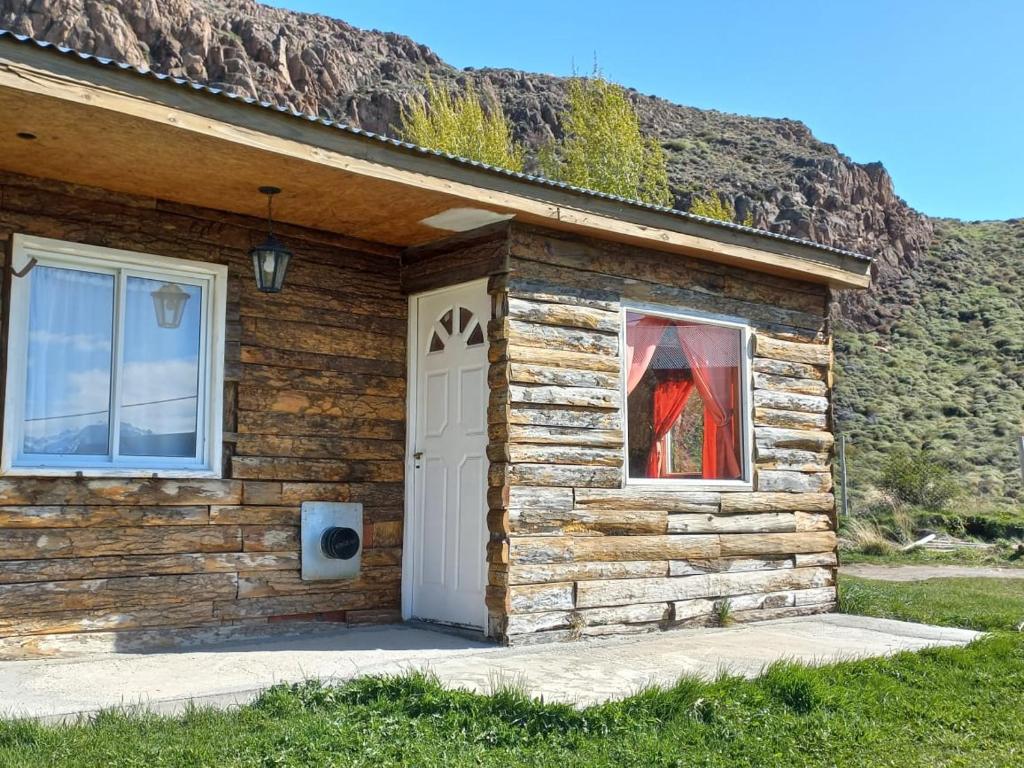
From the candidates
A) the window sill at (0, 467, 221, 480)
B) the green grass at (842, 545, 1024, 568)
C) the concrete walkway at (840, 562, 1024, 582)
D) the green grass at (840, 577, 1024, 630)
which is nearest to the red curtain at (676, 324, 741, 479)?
the green grass at (840, 577, 1024, 630)

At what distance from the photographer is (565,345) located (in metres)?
7.86

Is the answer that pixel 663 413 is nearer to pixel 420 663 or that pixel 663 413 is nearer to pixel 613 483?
pixel 613 483

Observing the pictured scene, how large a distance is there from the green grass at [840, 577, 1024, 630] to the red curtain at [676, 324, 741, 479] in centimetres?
188

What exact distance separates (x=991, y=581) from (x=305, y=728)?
33.9 ft

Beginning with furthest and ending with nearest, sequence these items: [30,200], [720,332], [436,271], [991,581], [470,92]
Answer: [470,92] → [991,581] → [720,332] → [436,271] → [30,200]

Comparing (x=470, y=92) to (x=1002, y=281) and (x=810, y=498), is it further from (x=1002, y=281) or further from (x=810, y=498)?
(x=1002, y=281)

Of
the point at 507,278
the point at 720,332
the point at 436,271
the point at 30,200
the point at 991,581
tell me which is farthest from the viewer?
the point at 991,581

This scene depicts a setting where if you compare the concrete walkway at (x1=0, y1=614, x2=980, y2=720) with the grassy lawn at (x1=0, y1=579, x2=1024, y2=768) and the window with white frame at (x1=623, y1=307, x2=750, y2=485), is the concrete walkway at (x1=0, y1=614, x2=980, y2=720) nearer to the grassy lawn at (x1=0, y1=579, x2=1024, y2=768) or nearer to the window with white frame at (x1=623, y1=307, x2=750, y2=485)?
the grassy lawn at (x1=0, y1=579, x2=1024, y2=768)

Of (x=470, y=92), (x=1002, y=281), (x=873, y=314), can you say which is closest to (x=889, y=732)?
(x=470, y=92)

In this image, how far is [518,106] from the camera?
43.1 m

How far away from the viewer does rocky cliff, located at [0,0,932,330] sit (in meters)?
39.5

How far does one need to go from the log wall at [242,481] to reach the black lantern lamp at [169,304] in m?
0.25

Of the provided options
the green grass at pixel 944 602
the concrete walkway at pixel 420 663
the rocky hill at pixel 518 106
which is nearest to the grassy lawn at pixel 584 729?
the concrete walkway at pixel 420 663

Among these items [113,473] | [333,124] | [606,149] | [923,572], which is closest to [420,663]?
[113,473]
